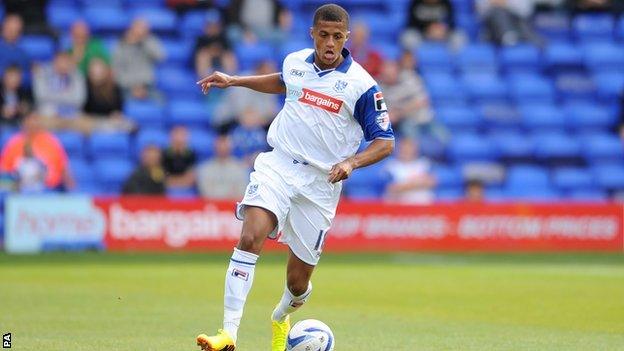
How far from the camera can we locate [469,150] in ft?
82.1

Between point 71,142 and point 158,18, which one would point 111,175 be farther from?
point 158,18

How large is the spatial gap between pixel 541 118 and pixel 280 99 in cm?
576

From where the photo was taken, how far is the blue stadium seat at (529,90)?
87.1 feet

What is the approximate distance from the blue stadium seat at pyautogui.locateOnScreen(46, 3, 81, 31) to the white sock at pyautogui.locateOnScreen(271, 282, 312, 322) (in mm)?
15491

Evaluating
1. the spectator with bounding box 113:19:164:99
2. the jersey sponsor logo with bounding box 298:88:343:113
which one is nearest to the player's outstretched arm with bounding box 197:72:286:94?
the jersey sponsor logo with bounding box 298:88:343:113

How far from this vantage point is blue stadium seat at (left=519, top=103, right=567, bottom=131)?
26.1 m

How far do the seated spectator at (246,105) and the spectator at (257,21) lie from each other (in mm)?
1592

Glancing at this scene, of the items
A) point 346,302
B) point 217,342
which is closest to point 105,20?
point 346,302

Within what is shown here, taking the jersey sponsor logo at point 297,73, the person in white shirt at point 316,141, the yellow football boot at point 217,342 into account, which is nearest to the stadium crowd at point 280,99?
the jersey sponsor logo at point 297,73

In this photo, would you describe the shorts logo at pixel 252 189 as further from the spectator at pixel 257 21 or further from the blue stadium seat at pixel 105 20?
the spectator at pixel 257 21

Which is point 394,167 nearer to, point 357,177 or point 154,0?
point 357,177

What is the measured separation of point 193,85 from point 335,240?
4793 mm

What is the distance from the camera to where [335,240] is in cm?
2145

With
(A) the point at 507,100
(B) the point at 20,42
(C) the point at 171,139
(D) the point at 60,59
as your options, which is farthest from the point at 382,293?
(A) the point at 507,100
